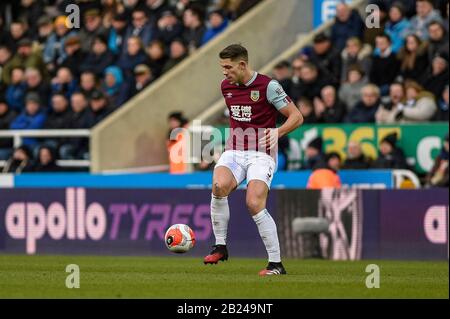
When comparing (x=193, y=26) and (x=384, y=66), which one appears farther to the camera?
(x=193, y=26)

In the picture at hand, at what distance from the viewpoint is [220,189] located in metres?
13.3

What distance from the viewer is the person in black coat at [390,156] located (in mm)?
19797

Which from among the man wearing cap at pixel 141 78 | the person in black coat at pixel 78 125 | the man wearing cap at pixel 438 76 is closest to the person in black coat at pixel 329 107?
the man wearing cap at pixel 438 76

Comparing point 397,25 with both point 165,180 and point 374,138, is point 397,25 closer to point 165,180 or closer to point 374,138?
point 374,138

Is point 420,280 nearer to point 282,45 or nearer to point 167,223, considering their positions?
point 167,223

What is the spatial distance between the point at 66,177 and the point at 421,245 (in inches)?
253

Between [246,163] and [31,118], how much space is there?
11.2 metres

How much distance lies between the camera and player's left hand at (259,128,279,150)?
13024mm

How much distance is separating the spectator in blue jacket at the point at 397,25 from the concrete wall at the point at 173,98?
2.90 m

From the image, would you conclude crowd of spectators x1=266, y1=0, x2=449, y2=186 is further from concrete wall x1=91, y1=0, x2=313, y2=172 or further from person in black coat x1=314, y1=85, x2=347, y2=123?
concrete wall x1=91, y1=0, x2=313, y2=172

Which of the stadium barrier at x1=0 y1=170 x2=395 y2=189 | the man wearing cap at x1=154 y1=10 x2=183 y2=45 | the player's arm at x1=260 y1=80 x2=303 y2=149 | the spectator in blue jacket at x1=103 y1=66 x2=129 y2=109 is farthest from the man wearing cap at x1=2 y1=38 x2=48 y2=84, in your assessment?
the player's arm at x1=260 y1=80 x2=303 y2=149

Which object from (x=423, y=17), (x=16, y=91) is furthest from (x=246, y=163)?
(x=16, y=91)

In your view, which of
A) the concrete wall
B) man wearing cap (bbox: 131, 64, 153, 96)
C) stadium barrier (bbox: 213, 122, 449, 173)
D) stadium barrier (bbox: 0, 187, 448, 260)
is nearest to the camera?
stadium barrier (bbox: 0, 187, 448, 260)

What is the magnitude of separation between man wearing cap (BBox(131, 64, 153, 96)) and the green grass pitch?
7196 millimetres
